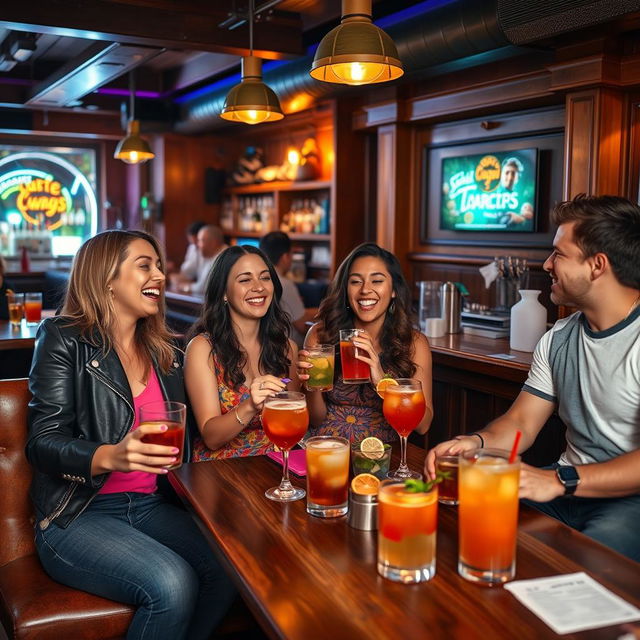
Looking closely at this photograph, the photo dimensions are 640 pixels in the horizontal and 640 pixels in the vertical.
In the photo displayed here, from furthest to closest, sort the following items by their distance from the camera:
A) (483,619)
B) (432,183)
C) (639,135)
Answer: (432,183) → (639,135) → (483,619)

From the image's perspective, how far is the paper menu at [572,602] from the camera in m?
1.26

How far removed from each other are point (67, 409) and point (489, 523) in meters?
1.37

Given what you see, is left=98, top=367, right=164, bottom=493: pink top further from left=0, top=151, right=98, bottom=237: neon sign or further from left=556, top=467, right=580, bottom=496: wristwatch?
left=0, top=151, right=98, bottom=237: neon sign

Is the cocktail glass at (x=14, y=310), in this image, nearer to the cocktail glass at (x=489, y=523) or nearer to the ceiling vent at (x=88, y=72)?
the ceiling vent at (x=88, y=72)

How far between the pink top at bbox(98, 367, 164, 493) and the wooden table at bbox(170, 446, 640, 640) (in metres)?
0.51

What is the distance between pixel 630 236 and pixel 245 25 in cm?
368

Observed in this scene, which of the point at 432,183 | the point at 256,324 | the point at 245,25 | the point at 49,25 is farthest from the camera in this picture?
the point at 432,183

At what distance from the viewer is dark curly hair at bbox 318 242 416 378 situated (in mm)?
2947

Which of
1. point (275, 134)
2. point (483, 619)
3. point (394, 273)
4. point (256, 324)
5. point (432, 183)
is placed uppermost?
point (275, 134)

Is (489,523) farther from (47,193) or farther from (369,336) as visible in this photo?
(47,193)

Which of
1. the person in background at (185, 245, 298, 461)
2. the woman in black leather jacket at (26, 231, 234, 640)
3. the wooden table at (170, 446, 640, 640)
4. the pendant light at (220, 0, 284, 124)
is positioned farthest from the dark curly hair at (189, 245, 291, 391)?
the pendant light at (220, 0, 284, 124)

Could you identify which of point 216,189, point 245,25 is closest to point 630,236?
point 245,25

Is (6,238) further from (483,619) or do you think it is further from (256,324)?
(483,619)

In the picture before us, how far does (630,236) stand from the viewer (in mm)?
2352
